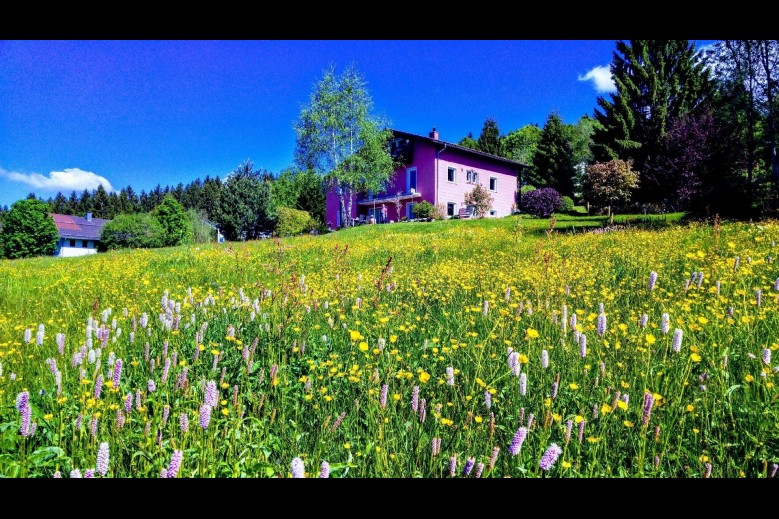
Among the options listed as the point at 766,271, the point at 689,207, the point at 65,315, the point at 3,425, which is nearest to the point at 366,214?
the point at 65,315

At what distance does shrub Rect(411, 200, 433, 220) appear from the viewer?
59.3 feet

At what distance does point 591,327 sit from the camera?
119 inches

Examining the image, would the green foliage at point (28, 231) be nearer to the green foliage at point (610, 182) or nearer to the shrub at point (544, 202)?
the shrub at point (544, 202)

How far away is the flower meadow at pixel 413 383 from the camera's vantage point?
1.83 m

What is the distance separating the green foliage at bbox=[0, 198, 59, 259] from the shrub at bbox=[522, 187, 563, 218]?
1703 centimetres

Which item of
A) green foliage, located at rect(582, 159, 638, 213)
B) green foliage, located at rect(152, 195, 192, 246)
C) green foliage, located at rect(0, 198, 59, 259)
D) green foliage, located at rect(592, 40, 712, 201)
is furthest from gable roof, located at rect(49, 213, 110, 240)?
green foliage, located at rect(582, 159, 638, 213)

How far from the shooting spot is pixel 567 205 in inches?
677

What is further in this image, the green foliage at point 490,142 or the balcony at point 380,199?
the green foliage at point 490,142

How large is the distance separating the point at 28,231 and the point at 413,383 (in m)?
5.54

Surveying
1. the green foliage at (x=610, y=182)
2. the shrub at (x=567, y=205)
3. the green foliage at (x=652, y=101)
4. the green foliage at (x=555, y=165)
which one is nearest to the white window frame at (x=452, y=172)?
the green foliage at (x=555, y=165)

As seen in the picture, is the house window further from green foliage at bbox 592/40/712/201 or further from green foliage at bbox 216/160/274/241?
Result: green foliage at bbox 216/160/274/241

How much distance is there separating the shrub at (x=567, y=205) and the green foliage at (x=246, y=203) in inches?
850
